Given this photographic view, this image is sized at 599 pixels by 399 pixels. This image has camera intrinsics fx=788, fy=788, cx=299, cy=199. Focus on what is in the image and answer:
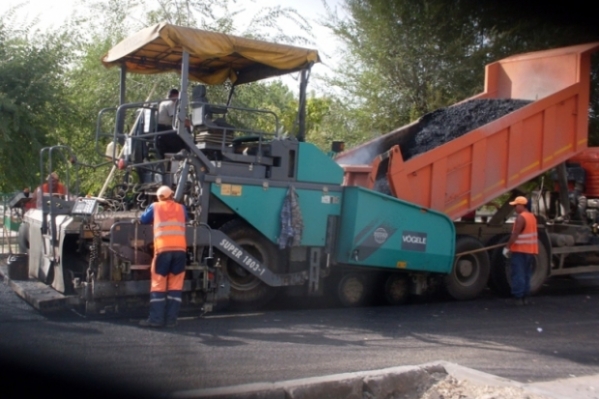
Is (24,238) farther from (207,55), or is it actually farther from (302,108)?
(302,108)

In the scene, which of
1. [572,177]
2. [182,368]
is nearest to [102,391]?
[182,368]

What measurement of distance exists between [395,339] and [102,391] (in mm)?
3070

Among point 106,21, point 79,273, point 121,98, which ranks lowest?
point 79,273

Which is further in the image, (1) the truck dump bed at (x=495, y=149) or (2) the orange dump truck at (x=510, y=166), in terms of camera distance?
(2) the orange dump truck at (x=510, y=166)

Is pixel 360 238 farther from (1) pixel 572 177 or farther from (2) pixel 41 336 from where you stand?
(1) pixel 572 177

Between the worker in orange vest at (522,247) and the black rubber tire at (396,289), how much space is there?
136 cm

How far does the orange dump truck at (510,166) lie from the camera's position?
31.9 ft

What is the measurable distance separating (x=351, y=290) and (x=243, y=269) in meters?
1.54

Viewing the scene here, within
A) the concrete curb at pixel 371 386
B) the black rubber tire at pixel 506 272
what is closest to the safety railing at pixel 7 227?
the black rubber tire at pixel 506 272

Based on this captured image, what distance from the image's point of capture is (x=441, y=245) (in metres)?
9.55

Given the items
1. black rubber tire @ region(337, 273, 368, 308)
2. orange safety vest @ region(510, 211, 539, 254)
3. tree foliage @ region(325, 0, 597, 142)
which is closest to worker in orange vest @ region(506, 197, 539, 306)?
orange safety vest @ region(510, 211, 539, 254)

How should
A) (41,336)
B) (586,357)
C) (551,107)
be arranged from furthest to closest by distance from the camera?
(551,107), (586,357), (41,336)

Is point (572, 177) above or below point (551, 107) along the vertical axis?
below

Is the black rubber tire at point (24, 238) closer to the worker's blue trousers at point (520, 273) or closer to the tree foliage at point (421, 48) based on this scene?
the worker's blue trousers at point (520, 273)
